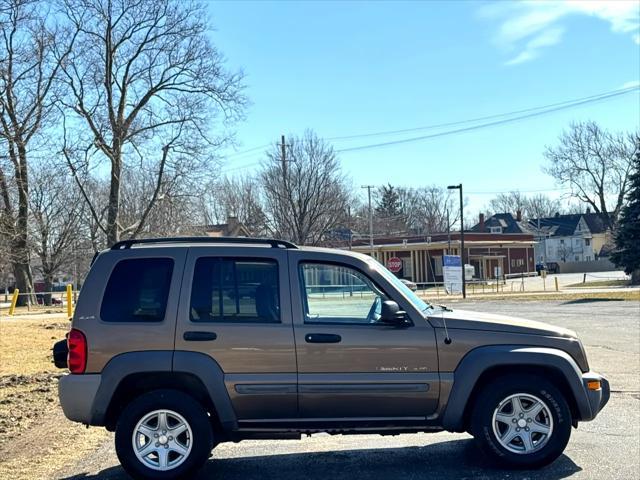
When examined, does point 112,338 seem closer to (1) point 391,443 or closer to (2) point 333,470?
(2) point 333,470

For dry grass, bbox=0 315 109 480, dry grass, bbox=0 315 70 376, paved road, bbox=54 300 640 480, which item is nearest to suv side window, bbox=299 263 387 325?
paved road, bbox=54 300 640 480

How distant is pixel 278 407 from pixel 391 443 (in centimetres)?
181

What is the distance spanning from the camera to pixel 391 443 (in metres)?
6.48

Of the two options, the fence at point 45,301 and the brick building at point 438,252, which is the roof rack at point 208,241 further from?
the brick building at point 438,252

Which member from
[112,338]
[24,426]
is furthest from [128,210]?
[112,338]

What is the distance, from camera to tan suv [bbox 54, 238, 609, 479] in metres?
5.18

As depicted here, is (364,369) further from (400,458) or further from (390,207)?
(390,207)

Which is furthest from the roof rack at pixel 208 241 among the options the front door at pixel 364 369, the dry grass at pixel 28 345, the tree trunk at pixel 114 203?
the tree trunk at pixel 114 203

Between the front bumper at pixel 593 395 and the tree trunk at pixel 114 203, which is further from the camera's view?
the tree trunk at pixel 114 203

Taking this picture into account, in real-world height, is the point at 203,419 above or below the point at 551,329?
below

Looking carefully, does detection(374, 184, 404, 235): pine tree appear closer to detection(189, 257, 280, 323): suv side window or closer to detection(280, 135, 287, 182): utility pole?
detection(280, 135, 287, 182): utility pole

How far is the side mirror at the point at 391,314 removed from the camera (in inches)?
205

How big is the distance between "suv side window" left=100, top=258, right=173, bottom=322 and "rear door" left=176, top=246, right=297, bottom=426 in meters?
0.20

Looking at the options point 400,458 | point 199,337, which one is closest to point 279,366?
point 199,337
